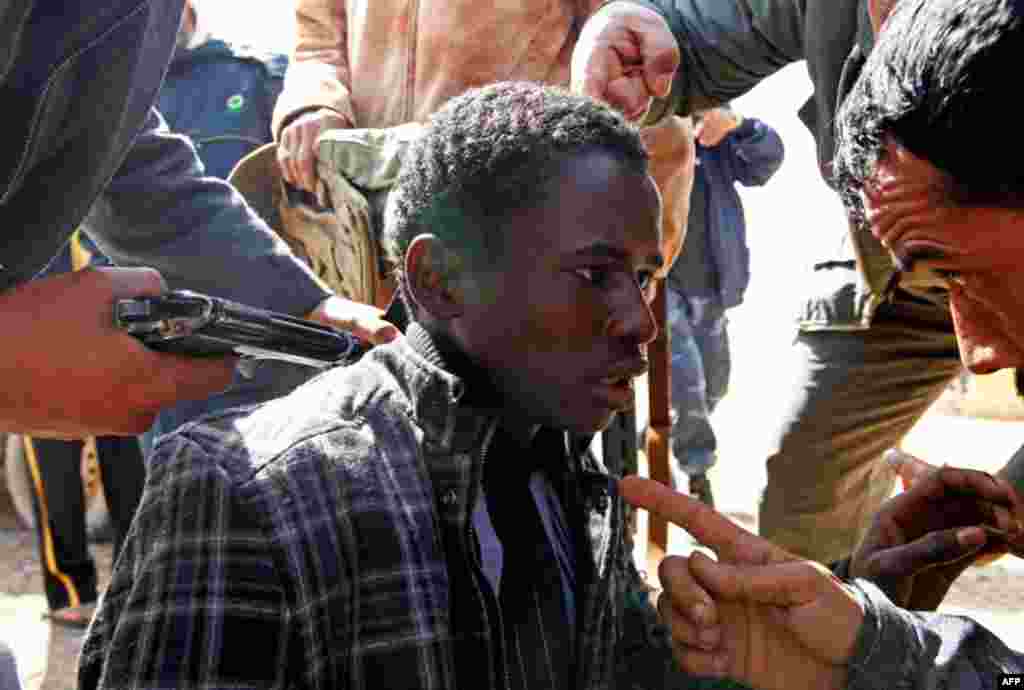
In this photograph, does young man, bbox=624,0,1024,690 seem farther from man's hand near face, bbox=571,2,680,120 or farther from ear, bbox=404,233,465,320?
man's hand near face, bbox=571,2,680,120

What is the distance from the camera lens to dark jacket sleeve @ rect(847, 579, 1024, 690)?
1641 mm

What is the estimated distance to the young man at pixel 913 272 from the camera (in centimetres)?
159

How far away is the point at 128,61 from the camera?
1.62 m

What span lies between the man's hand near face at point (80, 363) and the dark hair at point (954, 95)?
1.07 metres

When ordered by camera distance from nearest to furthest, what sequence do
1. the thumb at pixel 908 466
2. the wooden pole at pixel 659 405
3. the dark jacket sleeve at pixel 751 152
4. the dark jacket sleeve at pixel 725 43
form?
the thumb at pixel 908 466, the dark jacket sleeve at pixel 725 43, the wooden pole at pixel 659 405, the dark jacket sleeve at pixel 751 152

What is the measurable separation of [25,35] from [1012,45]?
1.25 m

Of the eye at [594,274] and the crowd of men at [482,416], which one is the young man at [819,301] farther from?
the eye at [594,274]

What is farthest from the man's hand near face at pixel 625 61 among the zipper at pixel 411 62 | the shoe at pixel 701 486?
the shoe at pixel 701 486

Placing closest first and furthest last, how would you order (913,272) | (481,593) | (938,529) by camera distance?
(481,593) < (913,272) < (938,529)

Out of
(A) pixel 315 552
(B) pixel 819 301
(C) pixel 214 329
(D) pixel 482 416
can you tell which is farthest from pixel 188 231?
(B) pixel 819 301

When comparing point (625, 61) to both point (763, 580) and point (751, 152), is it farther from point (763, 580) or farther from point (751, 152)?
point (751, 152)

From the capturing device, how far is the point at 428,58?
312cm

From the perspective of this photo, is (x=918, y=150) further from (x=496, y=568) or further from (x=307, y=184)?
(x=307, y=184)

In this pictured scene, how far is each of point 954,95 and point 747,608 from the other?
0.76 metres
